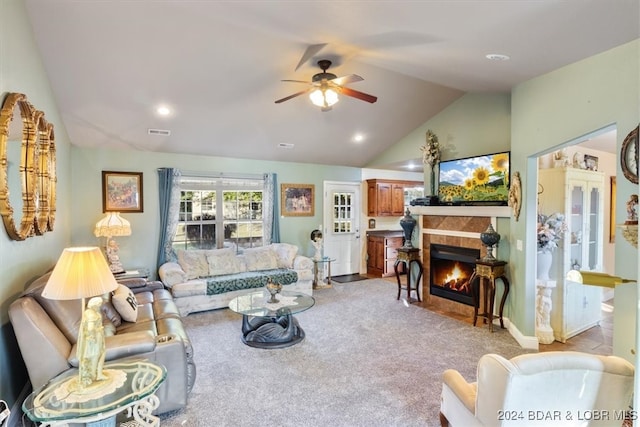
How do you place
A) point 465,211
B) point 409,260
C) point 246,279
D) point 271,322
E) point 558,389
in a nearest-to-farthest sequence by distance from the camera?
point 558,389
point 271,322
point 465,211
point 246,279
point 409,260

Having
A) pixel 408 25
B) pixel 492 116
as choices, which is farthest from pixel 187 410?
pixel 492 116

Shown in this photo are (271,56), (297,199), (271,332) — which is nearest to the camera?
(271,56)

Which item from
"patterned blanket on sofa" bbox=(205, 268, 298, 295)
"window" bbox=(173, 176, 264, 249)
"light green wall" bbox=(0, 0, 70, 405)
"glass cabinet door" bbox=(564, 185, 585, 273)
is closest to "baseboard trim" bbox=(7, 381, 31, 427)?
"light green wall" bbox=(0, 0, 70, 405)

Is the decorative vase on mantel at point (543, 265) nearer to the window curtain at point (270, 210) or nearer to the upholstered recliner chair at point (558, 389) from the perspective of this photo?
the upholstered recliner chair at point (558, 389)

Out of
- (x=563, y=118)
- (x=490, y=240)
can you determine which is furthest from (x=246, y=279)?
(x=563, y=118)

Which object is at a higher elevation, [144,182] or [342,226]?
[144,182]

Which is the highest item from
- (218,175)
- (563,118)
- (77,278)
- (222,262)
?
(563,118)

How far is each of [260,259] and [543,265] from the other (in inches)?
164

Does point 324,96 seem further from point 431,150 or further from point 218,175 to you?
point 218,175

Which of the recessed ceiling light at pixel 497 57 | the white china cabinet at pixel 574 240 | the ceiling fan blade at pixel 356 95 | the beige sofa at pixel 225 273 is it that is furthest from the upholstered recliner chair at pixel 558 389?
the beige sofa at pixel 225 273

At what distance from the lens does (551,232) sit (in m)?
3.77

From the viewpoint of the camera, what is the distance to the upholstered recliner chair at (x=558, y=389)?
1.40 metres

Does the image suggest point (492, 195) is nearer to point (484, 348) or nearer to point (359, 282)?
point (484, 348)

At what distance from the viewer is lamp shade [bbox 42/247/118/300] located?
6.41 ft
